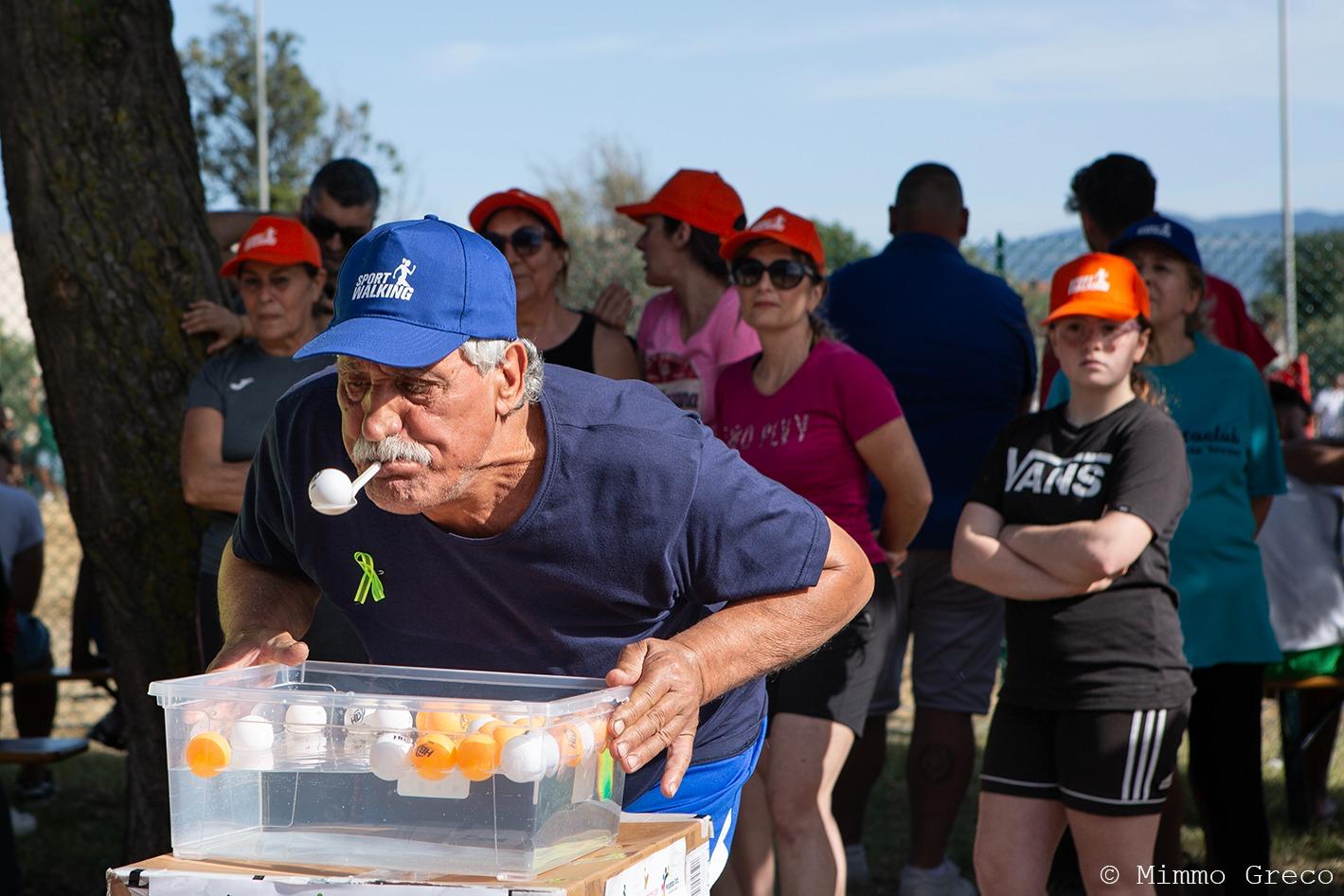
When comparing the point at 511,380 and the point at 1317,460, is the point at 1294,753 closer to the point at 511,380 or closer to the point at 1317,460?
the point at 1317,460

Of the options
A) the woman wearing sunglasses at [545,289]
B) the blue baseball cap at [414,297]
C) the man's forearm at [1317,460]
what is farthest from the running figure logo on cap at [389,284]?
the man's forearm at [1317,460]

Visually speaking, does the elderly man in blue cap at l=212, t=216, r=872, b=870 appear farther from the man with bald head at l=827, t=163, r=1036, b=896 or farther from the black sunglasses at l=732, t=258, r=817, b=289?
the man with bald head at l=827, t=163, r=1036, b=896

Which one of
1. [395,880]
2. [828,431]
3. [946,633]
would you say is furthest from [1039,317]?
[395,880]

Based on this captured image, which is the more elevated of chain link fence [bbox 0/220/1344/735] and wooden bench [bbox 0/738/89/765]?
chain link fence [bbox 0/220/1344/735]

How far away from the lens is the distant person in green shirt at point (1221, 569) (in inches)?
156

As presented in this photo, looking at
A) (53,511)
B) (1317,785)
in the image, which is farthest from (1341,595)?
(53,511)

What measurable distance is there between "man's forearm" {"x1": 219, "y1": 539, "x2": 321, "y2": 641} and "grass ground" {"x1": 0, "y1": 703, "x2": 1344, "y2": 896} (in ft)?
7.90

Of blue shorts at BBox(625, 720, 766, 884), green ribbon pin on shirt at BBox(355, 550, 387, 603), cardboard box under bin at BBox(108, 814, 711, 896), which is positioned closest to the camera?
cardboard box under bin at BBox(108, 814, 711, 896)

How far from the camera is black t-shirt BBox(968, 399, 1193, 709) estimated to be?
3.33 m

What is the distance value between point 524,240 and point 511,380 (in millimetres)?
2234

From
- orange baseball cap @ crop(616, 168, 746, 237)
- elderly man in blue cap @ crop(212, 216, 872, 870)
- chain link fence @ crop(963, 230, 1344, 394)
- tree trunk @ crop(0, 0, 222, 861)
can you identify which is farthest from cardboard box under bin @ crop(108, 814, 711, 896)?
chain link fence @ crop(963, 230, 1344, 394)

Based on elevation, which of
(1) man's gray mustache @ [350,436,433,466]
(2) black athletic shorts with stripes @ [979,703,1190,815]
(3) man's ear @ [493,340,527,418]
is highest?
(3) man's ear @ [493,340,527,418]

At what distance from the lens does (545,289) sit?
174 inches

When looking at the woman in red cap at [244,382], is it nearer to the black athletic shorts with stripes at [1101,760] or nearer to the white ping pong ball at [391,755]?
the black athletic shorts with stripes at [1101,760]
